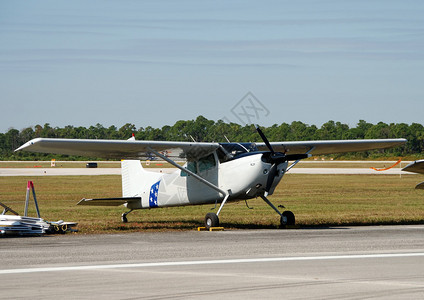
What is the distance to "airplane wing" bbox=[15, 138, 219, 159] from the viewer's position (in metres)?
16.2

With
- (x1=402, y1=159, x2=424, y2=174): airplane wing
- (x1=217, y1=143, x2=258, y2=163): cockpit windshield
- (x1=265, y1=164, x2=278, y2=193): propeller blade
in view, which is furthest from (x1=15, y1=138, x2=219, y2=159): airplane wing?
(x1=402, y1=159, x2=424, y2=174): airplane wing

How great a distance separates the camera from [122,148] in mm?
17484

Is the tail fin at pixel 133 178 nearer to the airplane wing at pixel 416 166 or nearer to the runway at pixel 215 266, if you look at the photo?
the runway at pixel 215 266

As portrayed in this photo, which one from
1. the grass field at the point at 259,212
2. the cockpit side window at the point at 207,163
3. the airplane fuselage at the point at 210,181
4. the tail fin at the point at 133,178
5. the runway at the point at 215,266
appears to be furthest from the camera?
the tail fin at the point at 133,178

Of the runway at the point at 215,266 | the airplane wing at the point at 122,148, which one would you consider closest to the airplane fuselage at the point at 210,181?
the airplane wing at the point at 122,148

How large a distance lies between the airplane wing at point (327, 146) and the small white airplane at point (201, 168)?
0.11 ft

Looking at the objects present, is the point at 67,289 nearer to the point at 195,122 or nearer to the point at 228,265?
the point at 228,265

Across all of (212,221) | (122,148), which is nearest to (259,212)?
(212,221)

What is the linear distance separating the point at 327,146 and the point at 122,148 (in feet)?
22.0

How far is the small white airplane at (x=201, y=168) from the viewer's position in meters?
16.8

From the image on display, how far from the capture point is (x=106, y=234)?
1552cm

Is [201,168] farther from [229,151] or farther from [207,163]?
[229,151]

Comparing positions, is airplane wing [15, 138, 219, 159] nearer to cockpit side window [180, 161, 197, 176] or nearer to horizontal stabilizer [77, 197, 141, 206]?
cockpit side window [180, 161, 197, 176]

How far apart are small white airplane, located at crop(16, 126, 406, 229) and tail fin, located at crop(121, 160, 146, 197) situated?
0.03 m
